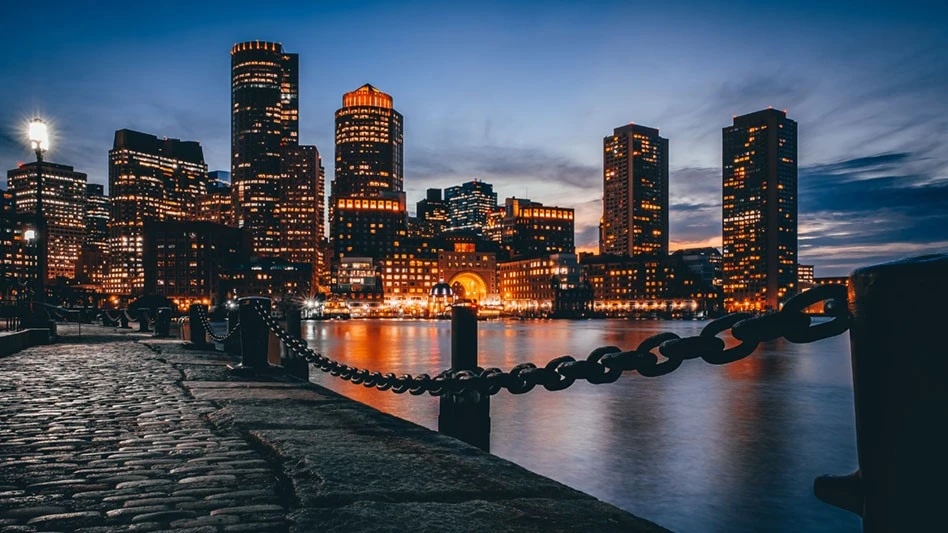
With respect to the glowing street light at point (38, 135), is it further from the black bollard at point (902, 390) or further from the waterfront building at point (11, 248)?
the black bollard at point (902, 390)

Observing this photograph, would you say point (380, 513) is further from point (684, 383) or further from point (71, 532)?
point (684, 383)

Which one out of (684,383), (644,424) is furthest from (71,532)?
(684,383)

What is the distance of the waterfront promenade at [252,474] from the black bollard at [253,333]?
2.82 m

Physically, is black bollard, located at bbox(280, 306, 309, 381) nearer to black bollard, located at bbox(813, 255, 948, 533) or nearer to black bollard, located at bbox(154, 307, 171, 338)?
black bollard, located at bbox(154, 307, 171, 338)

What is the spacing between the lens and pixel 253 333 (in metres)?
11.7

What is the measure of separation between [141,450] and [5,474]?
975mm

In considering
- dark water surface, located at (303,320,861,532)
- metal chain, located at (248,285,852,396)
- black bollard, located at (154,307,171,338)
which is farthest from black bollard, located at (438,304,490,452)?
black bollard, located at (154,307,171,338)

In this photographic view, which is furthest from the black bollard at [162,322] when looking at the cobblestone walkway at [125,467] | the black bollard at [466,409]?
the black bollard at [466,409]

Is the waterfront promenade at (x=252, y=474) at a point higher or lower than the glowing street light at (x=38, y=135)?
lower

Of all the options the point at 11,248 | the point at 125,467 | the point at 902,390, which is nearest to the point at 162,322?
the point at 11,248

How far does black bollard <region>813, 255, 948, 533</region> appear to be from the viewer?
145cm

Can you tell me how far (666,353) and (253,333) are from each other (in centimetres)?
976

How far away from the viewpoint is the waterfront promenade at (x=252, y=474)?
11.6 feet

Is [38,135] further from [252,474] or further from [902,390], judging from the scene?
[902,390]
